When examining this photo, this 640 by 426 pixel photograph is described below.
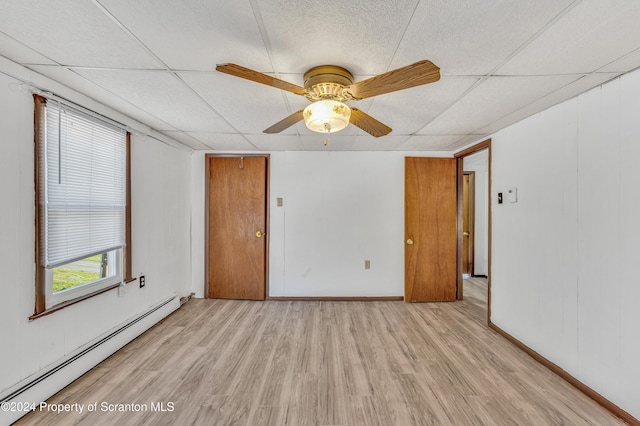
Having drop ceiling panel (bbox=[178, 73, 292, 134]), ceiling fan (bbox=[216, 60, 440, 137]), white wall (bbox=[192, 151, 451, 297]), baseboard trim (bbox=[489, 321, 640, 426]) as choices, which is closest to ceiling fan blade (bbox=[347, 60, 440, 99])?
ceiling fan (bbox=[216, 60, 440, 137])

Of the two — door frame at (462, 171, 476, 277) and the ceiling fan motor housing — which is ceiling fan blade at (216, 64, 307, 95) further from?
door frame at (462, 171, 476, 277)

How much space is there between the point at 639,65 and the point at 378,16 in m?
1.63

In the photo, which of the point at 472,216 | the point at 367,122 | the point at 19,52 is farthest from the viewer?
the point at 472,216

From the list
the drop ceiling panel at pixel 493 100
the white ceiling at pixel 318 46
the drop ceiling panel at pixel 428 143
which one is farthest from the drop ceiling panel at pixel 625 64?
the drop ceiling panel at pixel 428 143

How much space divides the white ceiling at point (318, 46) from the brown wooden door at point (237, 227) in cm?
156

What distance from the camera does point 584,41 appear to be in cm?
122

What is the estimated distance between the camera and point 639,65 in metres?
1.44

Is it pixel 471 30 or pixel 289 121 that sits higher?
pixel 471 30

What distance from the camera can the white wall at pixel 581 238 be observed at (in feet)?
5.08

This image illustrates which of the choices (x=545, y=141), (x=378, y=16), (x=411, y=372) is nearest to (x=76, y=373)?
(x=411, y=372)

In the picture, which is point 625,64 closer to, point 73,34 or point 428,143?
point 428,143

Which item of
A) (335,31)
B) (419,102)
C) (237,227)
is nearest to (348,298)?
(237,227)

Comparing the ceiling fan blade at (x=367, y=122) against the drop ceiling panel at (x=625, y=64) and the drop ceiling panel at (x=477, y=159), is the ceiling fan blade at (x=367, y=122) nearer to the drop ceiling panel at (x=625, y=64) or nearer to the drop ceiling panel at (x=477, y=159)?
the drop ceiling panel at (x=625, y=64)

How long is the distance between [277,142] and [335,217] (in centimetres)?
131
